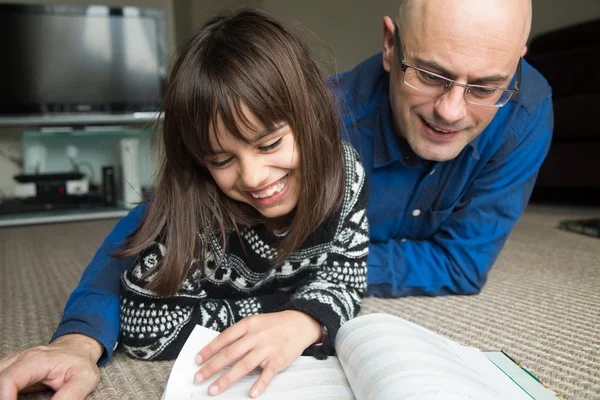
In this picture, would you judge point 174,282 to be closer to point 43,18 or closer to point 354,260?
point 354,260

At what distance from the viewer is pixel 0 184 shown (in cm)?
292

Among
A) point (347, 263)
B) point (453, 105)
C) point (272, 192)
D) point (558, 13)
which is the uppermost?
point (558, 13)

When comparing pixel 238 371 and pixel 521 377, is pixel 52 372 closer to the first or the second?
pixel 238 371

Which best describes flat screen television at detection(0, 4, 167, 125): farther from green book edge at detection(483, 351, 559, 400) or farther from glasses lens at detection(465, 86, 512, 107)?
green book edge at detection(483, 351, 559, 400)

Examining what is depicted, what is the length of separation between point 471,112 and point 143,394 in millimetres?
645

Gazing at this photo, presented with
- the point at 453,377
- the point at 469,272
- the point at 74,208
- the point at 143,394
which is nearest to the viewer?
the point at 453,377

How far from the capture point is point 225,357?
575mm

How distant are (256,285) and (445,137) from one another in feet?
1.32

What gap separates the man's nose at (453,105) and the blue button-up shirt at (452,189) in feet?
0.40

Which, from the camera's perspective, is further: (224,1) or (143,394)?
→ (224,1)

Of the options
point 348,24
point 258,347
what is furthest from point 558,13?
point 258,347

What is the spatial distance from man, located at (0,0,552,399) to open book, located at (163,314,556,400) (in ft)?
1.04

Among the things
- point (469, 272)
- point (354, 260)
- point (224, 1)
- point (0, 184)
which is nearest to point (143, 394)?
point (354, 260)

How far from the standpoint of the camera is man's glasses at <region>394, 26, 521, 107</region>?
88 centimetres
